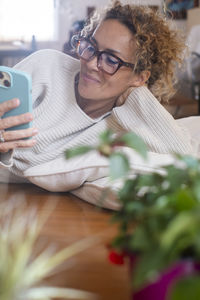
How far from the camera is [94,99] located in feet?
3.72

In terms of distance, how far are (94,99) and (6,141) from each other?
0.93ft

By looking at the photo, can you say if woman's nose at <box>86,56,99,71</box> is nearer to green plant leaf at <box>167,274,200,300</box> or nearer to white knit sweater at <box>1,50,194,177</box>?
white knit sweater at <box>1,50,194,177</box>

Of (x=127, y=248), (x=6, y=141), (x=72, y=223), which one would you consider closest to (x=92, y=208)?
(x=72, y=223)

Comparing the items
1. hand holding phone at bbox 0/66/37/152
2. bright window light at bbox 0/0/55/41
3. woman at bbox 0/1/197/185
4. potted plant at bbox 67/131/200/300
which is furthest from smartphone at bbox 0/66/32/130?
potted plant at bbox 67/131/200/300

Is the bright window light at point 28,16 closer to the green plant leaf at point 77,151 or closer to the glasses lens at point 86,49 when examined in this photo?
the glasses lens at point 86,49

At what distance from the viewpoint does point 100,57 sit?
1059mm

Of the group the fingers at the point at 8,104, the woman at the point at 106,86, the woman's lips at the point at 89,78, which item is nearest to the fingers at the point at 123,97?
the woman at the point at 106,86

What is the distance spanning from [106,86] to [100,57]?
87 mm

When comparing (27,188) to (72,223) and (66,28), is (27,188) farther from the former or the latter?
(66,28)

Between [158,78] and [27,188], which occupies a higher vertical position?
[158,78]

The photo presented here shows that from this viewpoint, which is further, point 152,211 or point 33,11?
point 33,11

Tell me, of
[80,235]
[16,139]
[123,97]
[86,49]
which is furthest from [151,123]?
[80,235]

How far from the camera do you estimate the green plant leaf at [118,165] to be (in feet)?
1.40

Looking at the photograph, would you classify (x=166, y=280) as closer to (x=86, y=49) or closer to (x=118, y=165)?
(x=118, y=165)
